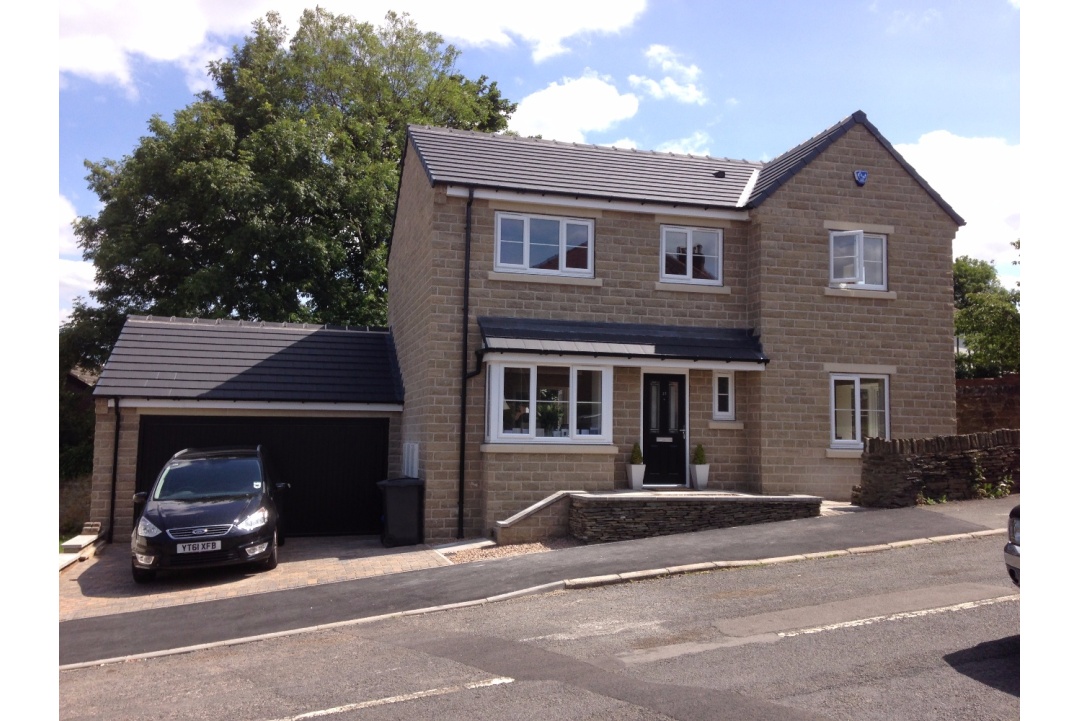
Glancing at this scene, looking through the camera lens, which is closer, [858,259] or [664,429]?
[664,429]

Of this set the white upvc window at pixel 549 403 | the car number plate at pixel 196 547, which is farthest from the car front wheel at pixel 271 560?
the white upvc window at pixel 549 403

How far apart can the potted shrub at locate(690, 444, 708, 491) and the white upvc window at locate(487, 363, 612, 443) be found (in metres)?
1.69

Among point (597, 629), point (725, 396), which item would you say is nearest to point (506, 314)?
point (725, 396)

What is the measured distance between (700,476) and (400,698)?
9.61m

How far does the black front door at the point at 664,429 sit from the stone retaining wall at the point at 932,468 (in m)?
3.08

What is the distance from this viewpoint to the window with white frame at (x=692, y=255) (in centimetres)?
1583

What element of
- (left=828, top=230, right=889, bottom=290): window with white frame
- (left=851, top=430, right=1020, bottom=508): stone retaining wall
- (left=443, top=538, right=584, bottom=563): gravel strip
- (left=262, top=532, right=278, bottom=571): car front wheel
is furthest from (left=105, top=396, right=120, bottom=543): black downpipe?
(left=828, top=230, right=889, bottom=290): window with white frame

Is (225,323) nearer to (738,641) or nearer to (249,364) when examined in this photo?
(249,364)

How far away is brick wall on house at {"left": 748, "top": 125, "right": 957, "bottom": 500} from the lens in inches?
609

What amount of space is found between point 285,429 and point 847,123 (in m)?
12.1

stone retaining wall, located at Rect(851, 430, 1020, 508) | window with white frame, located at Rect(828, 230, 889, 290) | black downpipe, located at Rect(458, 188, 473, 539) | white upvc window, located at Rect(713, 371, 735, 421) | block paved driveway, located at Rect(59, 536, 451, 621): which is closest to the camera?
block paved driveway, located at Rect(59, 536, 451, 621)

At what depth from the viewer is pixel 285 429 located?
1609 centimetres

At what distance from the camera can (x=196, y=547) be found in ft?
38.0

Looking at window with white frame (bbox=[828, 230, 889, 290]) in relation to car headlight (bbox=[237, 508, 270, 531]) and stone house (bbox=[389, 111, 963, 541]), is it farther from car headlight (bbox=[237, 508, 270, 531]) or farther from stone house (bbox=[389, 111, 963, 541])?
car headlight (bbox=[237, 508, 270, 531])
